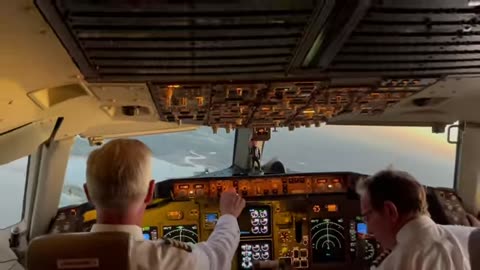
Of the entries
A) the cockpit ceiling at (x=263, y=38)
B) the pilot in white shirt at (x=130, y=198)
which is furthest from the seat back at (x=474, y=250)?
the pilot in white shirt at (x=130, y=198)

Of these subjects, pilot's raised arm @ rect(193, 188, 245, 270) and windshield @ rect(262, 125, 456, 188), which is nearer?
pilot's raised arm @ rect(193, 188, 245, 270)

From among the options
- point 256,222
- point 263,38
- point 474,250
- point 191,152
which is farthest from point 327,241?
point 263,38

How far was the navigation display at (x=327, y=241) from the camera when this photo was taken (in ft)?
20.8

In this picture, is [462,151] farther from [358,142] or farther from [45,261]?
[45,261]

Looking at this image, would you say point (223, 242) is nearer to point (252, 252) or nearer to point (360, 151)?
point (252, 252)

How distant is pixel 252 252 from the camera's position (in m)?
6.22

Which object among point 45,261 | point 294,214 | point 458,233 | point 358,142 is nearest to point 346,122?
point 294,214

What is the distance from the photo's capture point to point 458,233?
9.21 feet

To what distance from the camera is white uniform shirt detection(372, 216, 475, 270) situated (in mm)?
Answer: 2367

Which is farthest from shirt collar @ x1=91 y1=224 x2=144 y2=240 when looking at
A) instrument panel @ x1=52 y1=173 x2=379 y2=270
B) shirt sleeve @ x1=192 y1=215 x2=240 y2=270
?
instrument panel @ x1=52 y1=173 x2=379 y2=270

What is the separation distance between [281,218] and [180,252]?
166 inches

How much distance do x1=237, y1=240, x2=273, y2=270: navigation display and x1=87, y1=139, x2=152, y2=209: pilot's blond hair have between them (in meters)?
4.23

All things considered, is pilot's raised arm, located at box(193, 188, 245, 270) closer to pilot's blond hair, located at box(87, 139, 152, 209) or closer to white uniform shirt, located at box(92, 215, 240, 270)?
white uniform shirt, located at box(92, 215, 240, 270)

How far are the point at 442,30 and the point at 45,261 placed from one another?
1.62m
